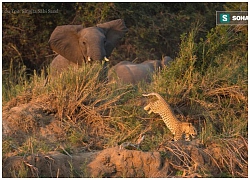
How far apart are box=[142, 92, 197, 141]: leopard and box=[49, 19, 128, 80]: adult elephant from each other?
325 cm

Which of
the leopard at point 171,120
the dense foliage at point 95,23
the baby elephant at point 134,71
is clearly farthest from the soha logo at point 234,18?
the leopard at point 171,120

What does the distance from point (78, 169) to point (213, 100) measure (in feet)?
8.37

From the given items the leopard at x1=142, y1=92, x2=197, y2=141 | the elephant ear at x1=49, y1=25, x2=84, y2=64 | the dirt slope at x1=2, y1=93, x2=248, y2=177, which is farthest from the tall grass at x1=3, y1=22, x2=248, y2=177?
the elephant ear at x1=49, y1=25, x2=84, y2=64

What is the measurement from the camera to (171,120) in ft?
26.9

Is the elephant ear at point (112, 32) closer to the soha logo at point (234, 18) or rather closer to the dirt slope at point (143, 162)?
the soha logo at point (234, 18)

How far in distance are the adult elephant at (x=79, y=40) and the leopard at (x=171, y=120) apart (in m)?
3.25

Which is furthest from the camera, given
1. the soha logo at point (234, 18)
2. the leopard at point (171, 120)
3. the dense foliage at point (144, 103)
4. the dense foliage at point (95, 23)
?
the dense foliage at point (95, 23)

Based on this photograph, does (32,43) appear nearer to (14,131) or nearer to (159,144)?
(14,131)

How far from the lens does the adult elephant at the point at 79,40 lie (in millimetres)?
11727

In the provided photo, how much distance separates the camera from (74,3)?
1460cm

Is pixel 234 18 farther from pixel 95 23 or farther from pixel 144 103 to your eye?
pixel 144 103

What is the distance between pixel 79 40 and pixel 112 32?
0.65 metres

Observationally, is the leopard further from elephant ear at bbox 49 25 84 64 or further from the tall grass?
elephant ear at bbox 49 25 84 64

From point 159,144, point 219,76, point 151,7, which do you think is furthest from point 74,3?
point 159,144
